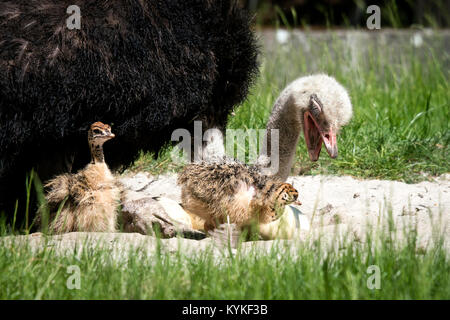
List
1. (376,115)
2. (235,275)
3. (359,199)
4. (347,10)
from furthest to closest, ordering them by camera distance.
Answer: (347,10), (376,115), (359,199), (235,275)

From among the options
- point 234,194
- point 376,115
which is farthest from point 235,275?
point 376,115

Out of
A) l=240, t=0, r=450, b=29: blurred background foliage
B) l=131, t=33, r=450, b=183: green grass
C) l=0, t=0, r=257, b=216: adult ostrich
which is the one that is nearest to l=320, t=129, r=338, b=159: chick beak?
l=0, t=0, r=257, b=216: adult ostrich

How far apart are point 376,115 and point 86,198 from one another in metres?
3.18

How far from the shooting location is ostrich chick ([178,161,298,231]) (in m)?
3.96

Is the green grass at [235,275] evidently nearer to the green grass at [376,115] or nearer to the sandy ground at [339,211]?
the sandy ground at [339,211]

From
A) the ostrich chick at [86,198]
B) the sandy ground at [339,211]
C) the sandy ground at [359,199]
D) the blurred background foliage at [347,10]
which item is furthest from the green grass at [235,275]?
the blurred background foliage at [347,10]

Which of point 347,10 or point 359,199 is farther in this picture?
point 347,10

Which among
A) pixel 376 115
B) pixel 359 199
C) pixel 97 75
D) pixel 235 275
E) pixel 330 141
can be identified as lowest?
pixel 235 275

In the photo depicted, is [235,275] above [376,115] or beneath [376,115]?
beneath

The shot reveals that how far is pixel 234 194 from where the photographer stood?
4023mm

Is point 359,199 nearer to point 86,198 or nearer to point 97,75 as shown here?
point 86,198

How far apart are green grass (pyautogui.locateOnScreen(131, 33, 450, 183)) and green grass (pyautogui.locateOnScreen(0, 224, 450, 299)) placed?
1.92 meters

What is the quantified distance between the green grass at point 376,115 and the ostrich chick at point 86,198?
951 millimetres
